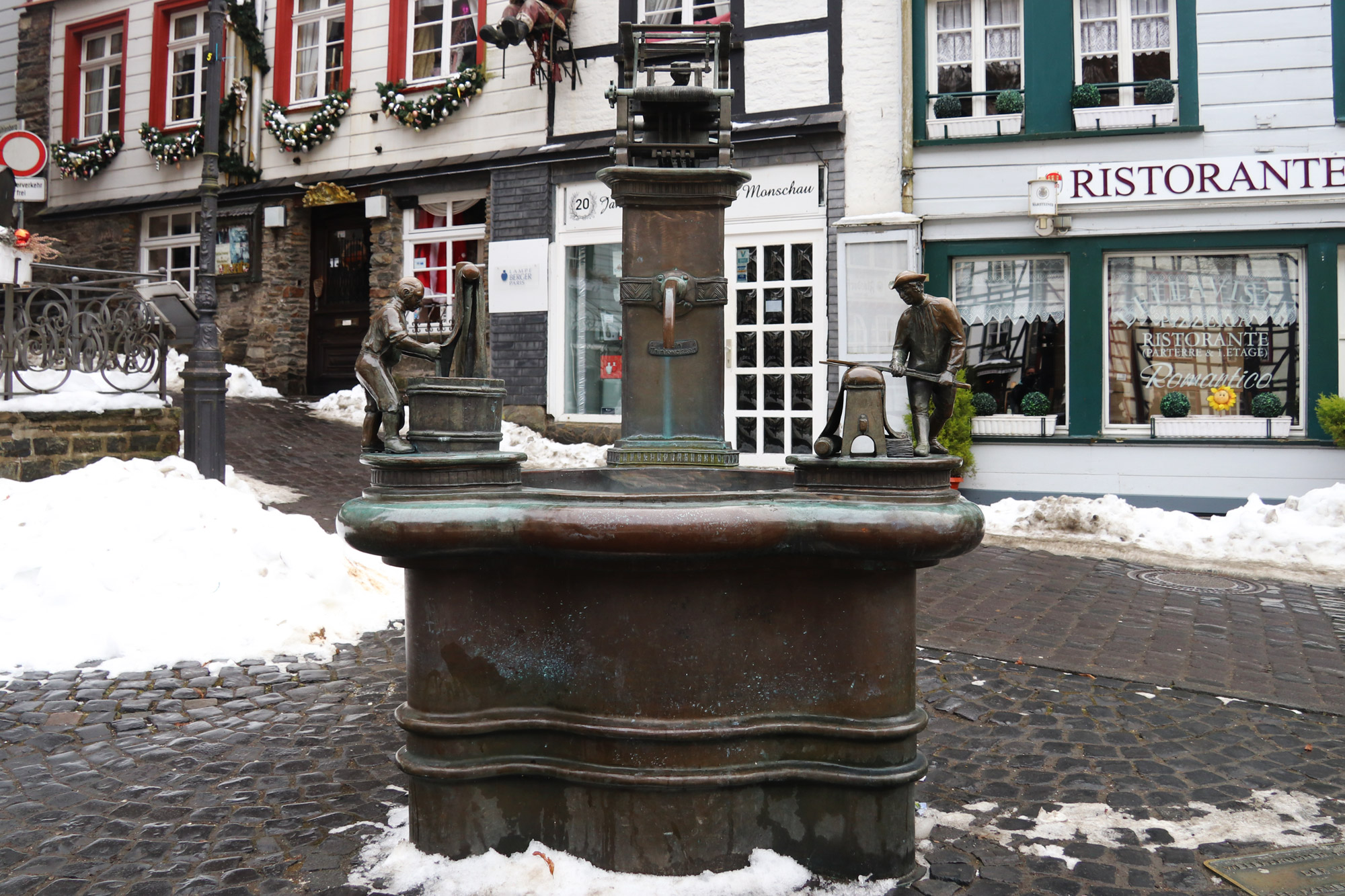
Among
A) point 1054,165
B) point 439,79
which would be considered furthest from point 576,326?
point 1054,165

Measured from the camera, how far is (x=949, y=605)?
21.5 feet

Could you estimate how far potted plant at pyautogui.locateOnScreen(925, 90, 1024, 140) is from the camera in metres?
11.5

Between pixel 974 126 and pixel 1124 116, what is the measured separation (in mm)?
1506

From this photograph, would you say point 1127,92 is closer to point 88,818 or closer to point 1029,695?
point 1029,695

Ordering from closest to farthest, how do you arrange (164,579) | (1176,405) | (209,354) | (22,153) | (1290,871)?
(1290,871), (164,579), (209,354), (22,153), (1176,405)

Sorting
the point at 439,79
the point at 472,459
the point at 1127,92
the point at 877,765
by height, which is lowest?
the point at 877,765

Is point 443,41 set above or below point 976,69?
above

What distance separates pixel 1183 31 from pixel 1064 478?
15.6ft

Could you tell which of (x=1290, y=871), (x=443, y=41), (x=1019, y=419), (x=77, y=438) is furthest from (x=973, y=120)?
(x=1290, y=871)

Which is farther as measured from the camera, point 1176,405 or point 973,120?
point 973,120

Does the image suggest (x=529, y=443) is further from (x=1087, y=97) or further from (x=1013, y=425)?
(x=1087, y=97)

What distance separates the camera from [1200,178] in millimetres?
10852

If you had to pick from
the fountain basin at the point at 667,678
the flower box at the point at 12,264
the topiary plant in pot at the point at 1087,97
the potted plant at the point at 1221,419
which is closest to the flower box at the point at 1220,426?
the potted plant at the point at 1221,419

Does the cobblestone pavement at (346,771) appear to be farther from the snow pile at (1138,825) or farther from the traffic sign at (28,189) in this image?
the traffic sign at (28,189)
